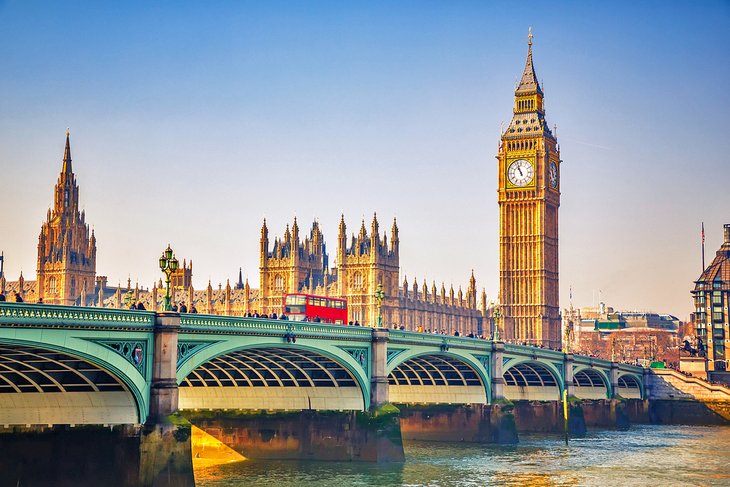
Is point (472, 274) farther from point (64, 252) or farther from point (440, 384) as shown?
point (440, 384)

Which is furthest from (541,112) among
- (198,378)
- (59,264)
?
(198,378)

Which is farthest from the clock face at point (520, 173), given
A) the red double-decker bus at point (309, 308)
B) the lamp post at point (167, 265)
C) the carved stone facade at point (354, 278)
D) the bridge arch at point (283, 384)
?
the lamp post at point (167, 265)

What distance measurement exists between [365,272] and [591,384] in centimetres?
3804

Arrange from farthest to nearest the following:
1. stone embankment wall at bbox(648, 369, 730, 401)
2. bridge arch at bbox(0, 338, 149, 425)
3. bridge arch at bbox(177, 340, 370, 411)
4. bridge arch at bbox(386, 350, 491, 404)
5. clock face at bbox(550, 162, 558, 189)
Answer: clock face at bbox(550, 162, 558, 189), stone embankment wall at bbox(648, 369, 730, 401), bridge arch at bbox(386, 350, 491, 404), bridge arch at bbox(177, 340, 370, 411), bridge arch at bbox(0, 338, 149, 425)

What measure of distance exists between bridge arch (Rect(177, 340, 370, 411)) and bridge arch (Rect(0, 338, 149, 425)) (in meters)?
11.7

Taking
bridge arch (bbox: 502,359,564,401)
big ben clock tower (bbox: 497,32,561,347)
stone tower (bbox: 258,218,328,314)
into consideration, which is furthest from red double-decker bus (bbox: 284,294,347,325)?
big ben clock tower (bbox: 497,32,561,347)

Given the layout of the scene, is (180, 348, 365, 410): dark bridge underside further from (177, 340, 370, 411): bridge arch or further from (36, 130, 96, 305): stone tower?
(36, 130, 96, 305): stone tower

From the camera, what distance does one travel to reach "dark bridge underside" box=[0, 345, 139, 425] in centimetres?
3797

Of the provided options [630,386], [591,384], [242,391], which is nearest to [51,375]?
[242,391]

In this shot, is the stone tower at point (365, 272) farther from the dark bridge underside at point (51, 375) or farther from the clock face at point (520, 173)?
the dark bridge underside at point (51, 375)

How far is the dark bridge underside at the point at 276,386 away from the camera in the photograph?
51.8 metres

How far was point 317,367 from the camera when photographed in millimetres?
52719

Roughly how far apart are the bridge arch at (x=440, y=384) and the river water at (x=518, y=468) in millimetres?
2611

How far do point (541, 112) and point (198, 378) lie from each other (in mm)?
93104
